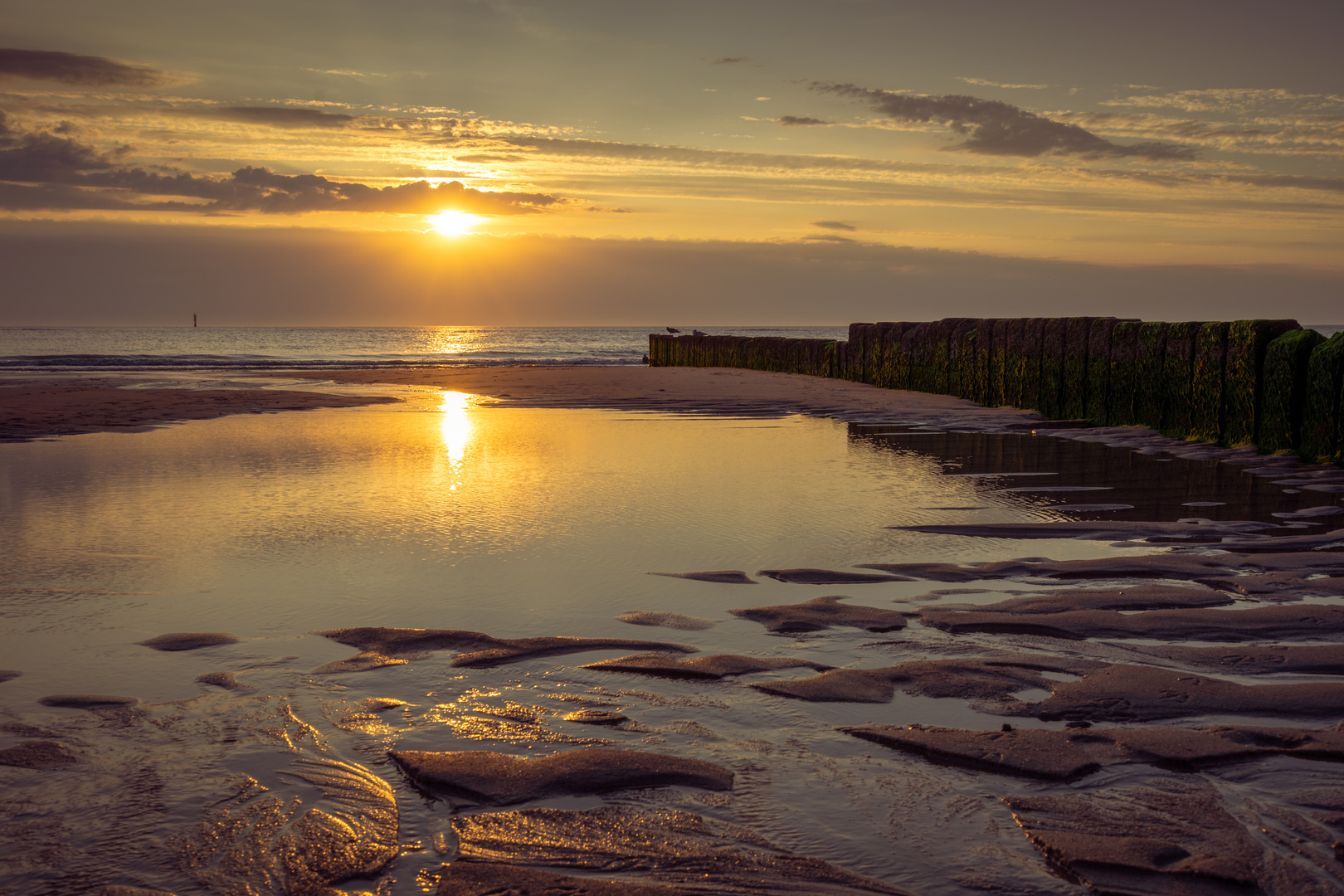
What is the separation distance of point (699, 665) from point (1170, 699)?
139 cm

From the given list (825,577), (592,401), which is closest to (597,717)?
(825,577)

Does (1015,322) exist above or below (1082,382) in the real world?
above

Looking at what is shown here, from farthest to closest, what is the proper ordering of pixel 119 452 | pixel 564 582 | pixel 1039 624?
pixel 119 452, pixel 564 582, pixel 1039 624

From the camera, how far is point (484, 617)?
143 inches

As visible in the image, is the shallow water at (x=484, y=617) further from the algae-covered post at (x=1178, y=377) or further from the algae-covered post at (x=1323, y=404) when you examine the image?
the algae-covered post at (x=1178, y=377)

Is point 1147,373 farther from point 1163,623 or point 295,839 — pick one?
point 295,839

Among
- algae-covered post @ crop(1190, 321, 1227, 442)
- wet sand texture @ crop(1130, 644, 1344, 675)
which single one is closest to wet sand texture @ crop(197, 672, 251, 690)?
wet sand texture @ crop(1130, 644, 1344, 675)

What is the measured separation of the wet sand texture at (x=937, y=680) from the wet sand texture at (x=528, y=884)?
41.8 inches

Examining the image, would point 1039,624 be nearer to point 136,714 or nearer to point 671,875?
point 671,875

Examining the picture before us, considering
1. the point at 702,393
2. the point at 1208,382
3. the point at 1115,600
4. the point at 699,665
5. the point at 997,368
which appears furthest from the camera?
the point at 702,393

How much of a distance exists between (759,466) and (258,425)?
22.0ft

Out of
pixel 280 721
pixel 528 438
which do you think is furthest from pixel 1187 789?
pixel 528 438

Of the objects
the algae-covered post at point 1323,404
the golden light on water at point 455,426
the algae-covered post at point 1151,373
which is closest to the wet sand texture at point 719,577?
the golden light on water at point 455,426

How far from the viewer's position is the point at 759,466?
778cm
